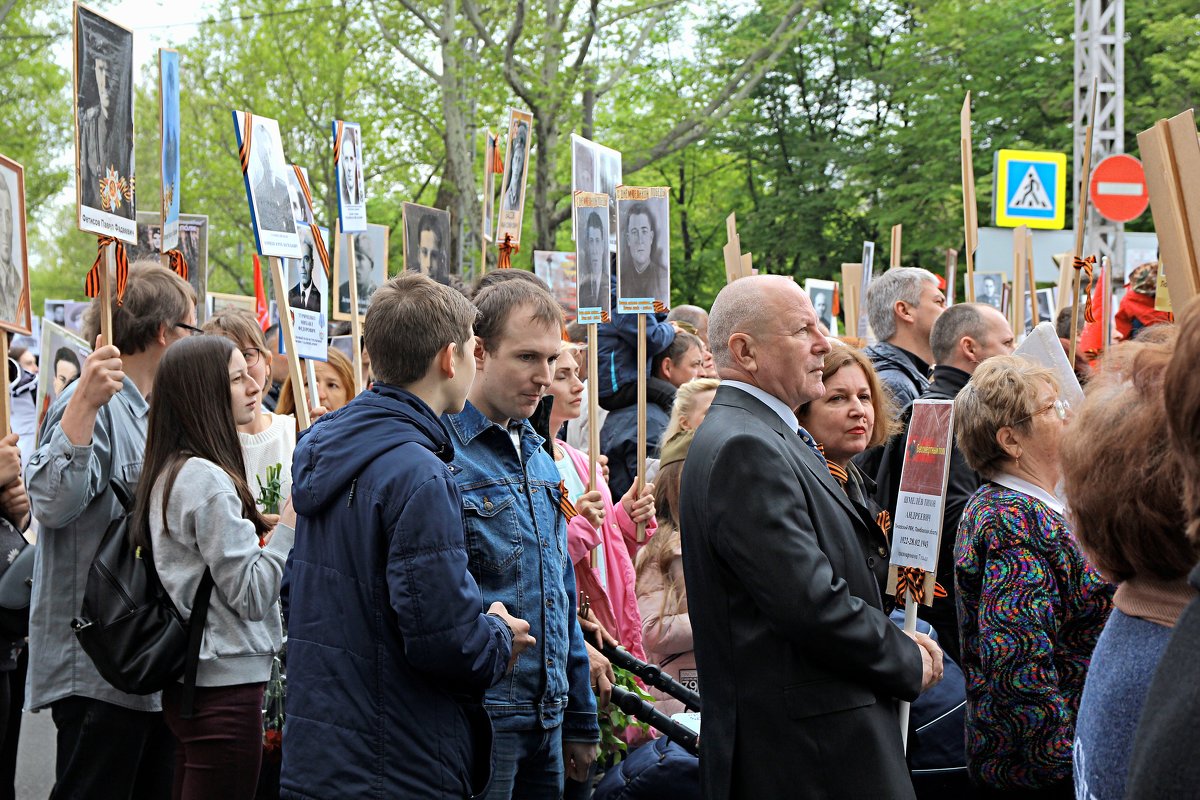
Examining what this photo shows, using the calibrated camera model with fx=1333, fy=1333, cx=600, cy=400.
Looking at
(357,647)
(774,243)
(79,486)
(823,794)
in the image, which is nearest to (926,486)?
(823,794)

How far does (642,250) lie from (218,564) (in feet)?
7.85

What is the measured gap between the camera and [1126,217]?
9.16 m

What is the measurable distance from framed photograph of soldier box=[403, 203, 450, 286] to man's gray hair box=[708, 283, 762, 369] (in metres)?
3.40

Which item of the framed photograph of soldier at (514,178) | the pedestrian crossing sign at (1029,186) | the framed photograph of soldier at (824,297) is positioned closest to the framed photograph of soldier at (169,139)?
the framed photograph of soldier at (514,178)

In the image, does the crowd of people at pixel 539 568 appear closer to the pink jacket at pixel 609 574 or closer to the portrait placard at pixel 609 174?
the pink jacket at pixel 609 574

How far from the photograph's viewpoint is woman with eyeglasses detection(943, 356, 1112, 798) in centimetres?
344

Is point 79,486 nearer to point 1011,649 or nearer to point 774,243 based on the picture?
point 1011,649

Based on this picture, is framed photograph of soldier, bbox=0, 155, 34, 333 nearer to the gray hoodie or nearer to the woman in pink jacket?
the gray hoodie

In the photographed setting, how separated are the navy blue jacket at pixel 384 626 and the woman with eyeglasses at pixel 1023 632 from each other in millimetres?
1295

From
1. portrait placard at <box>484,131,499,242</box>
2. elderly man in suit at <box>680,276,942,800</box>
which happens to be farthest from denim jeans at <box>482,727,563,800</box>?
portrait placard at <box>484,131,499,242</box>

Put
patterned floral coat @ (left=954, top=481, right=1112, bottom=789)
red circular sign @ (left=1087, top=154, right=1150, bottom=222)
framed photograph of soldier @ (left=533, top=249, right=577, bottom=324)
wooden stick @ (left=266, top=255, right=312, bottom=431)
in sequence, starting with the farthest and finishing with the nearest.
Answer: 1. red circular sign @ (left=1087, top=154, right=1150, bottom=222)
2. framed photograph of soldier @ (left=533, top=249, right=577, bottom=324)
3. wooden stick @ (left=266, top=255, right=312, bottom=431)
4. patterned floral coat @ (left=954, top=481, right=1112, bottom=789)

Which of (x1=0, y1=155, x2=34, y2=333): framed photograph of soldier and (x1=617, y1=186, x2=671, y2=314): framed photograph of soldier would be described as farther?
(x1=617, y1=186, x2=671, y2=314): framed photograph of soldier

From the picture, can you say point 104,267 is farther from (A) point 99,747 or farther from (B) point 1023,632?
(B) point 1023,632

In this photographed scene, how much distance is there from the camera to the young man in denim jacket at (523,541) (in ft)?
11.5
